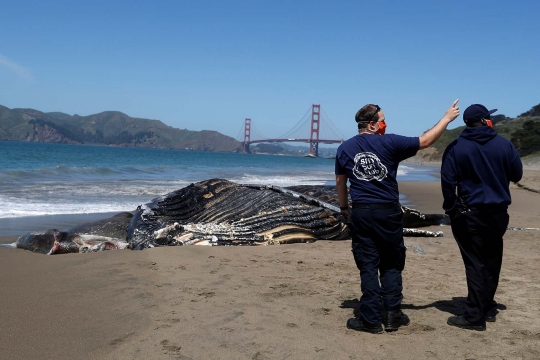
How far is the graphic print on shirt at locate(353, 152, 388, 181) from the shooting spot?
3594 millimetres

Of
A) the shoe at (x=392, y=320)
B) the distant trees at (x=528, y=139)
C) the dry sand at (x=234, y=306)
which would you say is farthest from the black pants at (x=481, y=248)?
the distant trees at (x=528, y=139)

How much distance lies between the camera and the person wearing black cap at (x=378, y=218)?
3.54m

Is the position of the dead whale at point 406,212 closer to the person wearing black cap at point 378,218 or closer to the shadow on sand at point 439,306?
the shadow on sand at point 439,306

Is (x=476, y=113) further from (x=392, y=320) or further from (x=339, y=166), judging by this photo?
(x=392, y=320)

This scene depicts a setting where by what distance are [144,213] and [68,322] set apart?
12.4 ft

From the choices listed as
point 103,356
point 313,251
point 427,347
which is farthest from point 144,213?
point 427,347

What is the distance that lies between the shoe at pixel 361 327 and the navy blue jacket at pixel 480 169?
1001mm

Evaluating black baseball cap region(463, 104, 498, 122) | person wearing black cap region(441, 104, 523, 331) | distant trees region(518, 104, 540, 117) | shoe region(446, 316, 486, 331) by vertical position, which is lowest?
shoe region(446, 316, 486, 331)

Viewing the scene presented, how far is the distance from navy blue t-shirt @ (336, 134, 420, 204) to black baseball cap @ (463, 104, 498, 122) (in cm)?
49

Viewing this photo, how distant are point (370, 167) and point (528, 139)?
1896 inches

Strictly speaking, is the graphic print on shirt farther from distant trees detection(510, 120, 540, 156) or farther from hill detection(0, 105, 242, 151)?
hill detection(0, 105, 242, 151)

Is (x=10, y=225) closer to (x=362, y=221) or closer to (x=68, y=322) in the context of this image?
(x=68, y=322)

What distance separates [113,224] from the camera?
777cm

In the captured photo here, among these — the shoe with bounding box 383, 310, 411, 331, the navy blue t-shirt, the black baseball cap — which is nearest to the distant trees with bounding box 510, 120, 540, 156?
the black baseball cap
